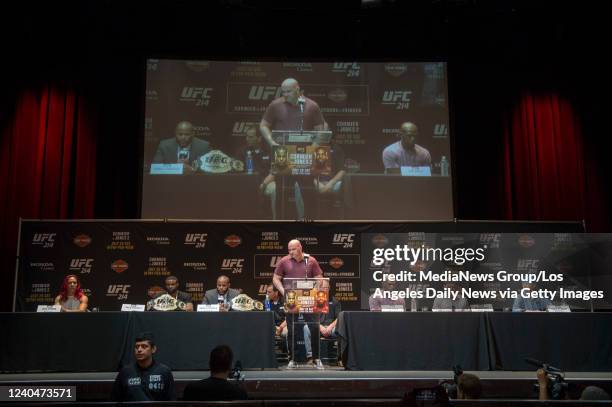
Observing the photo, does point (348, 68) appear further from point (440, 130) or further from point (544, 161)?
point (544, 161)

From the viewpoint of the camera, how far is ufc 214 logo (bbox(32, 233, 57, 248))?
8.91 meters

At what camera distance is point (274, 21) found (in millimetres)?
10016

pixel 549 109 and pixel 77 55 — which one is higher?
pixel 77 55

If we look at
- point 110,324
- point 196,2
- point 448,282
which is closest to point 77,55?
point 196,2

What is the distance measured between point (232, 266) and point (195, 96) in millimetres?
2613

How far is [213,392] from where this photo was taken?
10.3ft

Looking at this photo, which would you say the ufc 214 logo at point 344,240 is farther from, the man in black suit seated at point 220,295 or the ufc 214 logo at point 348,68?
the ufc 214 logo at point 348,68

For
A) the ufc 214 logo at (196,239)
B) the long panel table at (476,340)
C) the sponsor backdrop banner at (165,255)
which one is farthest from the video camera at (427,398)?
the ufc 214 logo at (196,239)

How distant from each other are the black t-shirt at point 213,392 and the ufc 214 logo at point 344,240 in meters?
5.99

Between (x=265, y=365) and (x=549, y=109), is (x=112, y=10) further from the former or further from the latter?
(x=549, y=109)

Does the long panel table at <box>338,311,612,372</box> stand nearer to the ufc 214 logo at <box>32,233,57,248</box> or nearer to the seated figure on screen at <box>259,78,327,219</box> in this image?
the seated figure on screen at <box>259,78,327,219</box>

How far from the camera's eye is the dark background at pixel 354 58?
9.47 m

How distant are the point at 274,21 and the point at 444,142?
3.23m

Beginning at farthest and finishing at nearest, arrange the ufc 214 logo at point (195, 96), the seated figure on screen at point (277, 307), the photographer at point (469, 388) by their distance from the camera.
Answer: the ufc 214 logo at point (195, 96), the seated figure on screen at point (277, 307), the photographer at point (469, 388)
